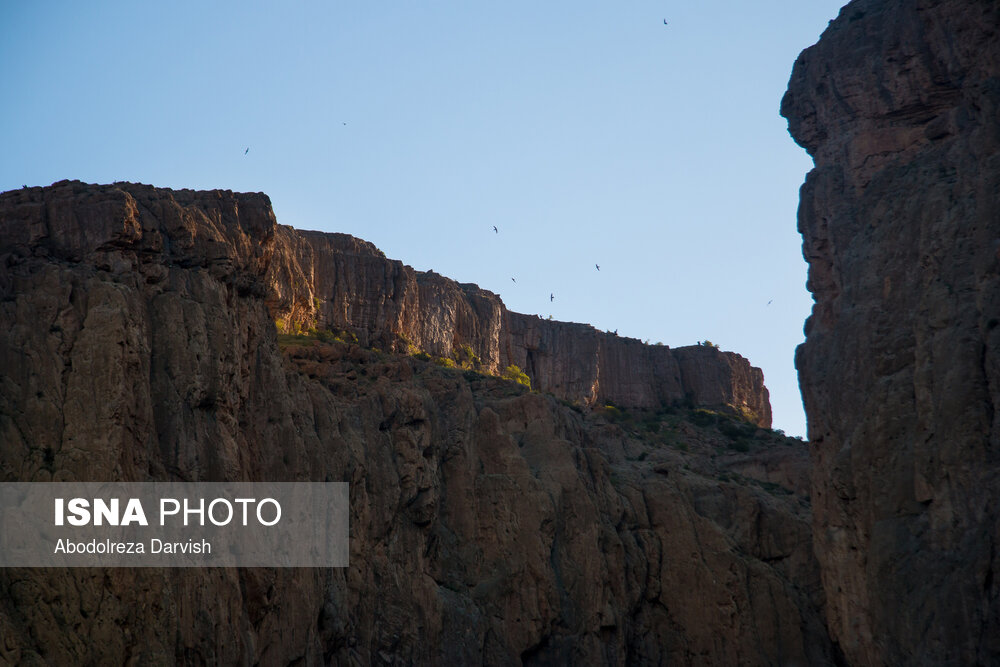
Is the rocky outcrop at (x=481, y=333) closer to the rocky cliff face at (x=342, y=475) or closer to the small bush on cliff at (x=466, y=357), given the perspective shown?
the small bush on cliff at (x=466, y=357)

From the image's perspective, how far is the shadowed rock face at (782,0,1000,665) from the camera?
39000 mm

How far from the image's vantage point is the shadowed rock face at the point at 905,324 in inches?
1535

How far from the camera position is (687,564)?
2569 inches

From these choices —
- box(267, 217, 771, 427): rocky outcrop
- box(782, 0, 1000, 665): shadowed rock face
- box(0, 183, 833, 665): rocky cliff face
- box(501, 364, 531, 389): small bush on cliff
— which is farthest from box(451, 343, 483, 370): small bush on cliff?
box(782, 0, 1000, 665): shadowed rock face

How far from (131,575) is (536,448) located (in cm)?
3274

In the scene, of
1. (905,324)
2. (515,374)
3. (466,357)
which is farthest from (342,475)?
(515,374)

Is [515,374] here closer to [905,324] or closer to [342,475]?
[342,475]

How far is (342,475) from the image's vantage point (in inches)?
2094

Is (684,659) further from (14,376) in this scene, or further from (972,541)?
(14,376)

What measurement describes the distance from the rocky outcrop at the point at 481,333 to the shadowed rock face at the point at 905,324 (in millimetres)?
30268

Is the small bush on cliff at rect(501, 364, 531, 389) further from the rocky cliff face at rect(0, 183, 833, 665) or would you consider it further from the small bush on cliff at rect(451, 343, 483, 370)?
the rocky cliff face at rect(0, 183, 833, 665)

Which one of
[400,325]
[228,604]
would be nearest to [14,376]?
[228,604]

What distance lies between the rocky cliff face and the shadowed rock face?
46.3ft

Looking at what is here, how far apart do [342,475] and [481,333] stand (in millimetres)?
47355
